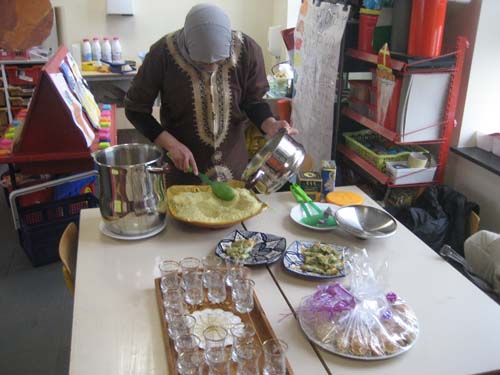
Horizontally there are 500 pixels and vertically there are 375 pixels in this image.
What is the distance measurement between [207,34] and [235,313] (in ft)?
3.13

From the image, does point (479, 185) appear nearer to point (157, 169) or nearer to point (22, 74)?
point (157, 169)

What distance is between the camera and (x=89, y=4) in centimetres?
474

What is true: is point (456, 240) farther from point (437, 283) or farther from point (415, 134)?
point (437, 283)

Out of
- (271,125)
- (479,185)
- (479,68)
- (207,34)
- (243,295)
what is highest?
(207,34)

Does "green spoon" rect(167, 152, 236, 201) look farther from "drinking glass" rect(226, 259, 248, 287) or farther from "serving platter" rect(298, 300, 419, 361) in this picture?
"serving platter" rect(298, 300, 419, 361)

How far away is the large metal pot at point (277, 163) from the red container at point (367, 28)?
1.30 m

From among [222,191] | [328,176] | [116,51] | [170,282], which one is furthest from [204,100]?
[116,51]

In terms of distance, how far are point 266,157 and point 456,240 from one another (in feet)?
3.97

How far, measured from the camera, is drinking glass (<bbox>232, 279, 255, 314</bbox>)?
3.85ft

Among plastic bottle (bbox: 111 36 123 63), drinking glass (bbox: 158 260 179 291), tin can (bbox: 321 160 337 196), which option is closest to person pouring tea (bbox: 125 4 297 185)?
tin can (bbox: 321 160 337 196)

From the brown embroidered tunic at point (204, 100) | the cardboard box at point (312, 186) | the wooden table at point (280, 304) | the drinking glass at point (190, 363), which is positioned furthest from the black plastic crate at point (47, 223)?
the drinking glass at point (190, 363)

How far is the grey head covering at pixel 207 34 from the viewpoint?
1617 mm

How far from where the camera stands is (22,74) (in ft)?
14.2

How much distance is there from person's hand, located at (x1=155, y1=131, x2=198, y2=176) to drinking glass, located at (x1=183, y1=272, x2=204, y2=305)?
459mm
